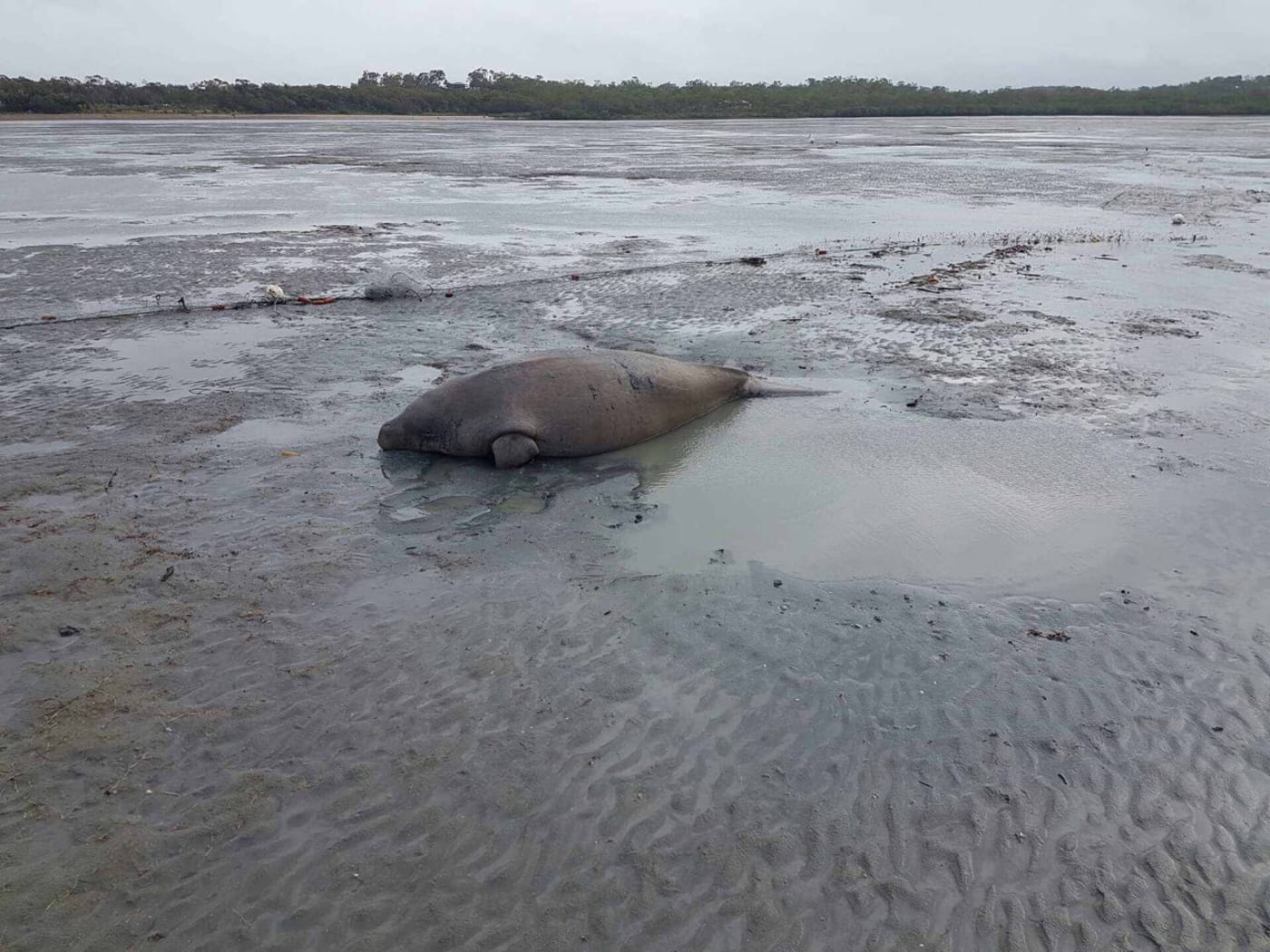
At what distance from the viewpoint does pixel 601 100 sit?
311 feet

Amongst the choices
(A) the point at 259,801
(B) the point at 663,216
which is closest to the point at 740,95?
(B) the point at 663,216

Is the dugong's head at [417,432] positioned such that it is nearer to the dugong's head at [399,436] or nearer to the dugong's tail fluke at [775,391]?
the dugong's head at [399,436]

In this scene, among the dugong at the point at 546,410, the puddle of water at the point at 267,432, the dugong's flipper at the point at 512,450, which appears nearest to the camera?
the dugong's flipper at the point at 512,450

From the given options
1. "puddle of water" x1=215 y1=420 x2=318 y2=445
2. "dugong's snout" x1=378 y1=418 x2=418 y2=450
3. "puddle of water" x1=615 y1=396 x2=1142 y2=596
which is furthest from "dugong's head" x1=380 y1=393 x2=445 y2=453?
"puddle of water" x1=615 y1=396 x2=1142 y2=596

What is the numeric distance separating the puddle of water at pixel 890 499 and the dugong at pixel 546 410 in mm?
324

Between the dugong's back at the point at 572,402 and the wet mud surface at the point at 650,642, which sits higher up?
the dugong's back at the point at 572,402

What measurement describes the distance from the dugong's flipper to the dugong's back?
6 centimetres

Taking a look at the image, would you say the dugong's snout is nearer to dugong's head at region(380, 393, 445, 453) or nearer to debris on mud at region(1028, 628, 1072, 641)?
dugong's head at region(380, 393, 445, 453)

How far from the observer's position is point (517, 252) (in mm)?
16391

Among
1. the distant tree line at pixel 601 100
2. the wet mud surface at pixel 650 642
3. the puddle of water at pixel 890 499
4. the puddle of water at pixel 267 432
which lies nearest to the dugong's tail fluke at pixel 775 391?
the wet mud surface at pixel 650 642

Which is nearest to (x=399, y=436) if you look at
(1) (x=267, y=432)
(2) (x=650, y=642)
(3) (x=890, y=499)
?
(1) (x=267, y=432)

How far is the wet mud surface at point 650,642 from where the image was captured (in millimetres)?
3480

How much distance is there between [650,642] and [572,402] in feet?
9.79

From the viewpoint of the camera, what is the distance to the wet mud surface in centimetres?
348
